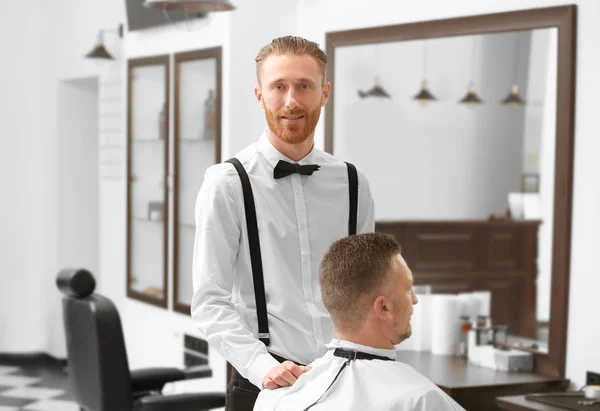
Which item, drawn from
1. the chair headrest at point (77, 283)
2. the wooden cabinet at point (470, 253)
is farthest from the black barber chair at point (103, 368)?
the wooden cabinet at point (470, 253)

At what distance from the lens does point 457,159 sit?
741 cm

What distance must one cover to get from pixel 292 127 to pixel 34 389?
499 cm

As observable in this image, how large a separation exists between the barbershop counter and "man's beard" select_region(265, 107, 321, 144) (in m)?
1.46

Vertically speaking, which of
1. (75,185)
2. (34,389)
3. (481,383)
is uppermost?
(75,185)

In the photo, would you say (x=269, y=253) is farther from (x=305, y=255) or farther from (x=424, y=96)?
(x=424, y=96)

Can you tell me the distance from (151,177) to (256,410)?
155 inches

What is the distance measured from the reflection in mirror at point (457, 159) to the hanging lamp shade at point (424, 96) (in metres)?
0.04

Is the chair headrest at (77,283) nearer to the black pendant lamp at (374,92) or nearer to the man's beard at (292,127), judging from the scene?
the man's beard at (292,127)

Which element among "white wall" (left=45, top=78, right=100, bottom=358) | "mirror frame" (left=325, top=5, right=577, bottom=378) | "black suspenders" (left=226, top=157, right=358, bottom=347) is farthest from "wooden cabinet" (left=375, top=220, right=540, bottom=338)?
"black suspenders" (left=226, top=157, right=358, bottom=347)

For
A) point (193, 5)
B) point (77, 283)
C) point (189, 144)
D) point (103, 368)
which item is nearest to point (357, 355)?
point (103, 368)

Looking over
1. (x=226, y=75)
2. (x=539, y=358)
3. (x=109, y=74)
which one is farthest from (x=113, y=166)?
(x=539, y=358)

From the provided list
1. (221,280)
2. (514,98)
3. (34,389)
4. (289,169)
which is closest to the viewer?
(221,280)

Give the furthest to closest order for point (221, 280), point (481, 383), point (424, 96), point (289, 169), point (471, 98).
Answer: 1. point (471, 98)
2. point (424, 96)
3. point (481, 383)
4. point (289, 169)
5. point (221, 280)

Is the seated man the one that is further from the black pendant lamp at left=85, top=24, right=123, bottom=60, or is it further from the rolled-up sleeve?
the black pendant lamp at left=85, top=24, right=123, bottom=60
